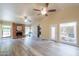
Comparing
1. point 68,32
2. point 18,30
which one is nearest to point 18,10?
point 18,30

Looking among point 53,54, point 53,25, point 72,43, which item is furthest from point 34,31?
point 72,43

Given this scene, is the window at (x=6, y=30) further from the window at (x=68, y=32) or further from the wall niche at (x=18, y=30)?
the window at (x=68, y=32)

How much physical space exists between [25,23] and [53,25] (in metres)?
0.64

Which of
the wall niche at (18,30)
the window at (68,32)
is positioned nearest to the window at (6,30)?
the wall niche at (18,30)

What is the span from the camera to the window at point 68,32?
2.53 metres

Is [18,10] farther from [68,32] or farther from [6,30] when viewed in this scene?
[68,32]

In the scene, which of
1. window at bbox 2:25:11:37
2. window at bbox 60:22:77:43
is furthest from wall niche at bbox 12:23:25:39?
window at bbox 60:22:77:43

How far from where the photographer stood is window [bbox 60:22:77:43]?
2.53 meters

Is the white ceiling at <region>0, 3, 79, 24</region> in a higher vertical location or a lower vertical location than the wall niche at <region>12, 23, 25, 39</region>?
higher

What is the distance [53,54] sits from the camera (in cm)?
256

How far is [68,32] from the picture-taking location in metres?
2.63

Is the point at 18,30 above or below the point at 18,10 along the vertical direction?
below

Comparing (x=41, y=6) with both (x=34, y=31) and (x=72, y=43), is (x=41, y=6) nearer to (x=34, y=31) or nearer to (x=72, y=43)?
(x=34, y=31)

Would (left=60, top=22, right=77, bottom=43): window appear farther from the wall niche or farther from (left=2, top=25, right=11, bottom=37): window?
(left=2, top=25, right=11, bottom=37): window
